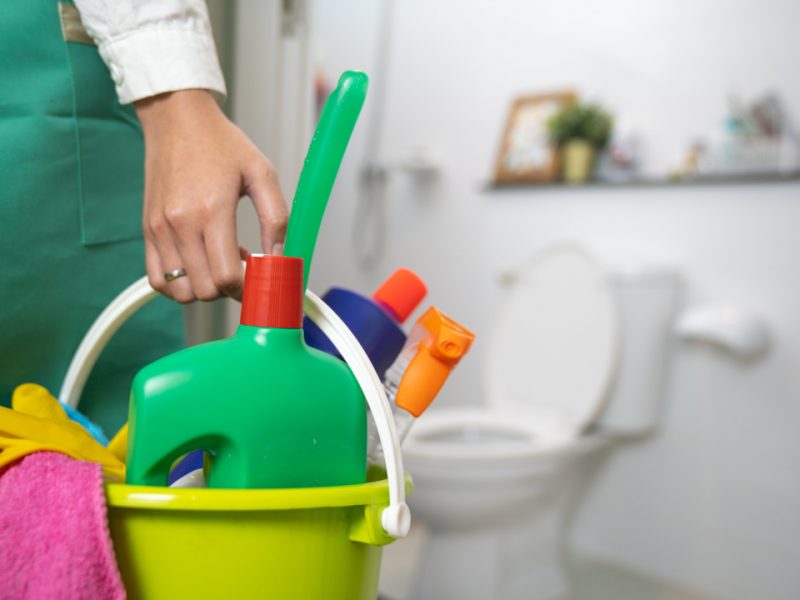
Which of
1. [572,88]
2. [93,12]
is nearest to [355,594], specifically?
[93,12]

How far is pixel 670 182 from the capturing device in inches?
66.1

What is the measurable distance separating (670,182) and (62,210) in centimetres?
138

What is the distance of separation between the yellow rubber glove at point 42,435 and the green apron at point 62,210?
10 centimetres

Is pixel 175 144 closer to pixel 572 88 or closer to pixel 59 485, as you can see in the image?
pixel 59 485

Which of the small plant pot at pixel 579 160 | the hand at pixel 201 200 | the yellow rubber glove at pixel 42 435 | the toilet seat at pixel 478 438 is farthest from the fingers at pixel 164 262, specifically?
the small plant pot at pixel 579 160

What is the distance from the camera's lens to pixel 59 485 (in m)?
0.37

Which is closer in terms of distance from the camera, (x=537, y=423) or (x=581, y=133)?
(x=537, y=423)

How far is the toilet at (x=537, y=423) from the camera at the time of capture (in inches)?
56.7

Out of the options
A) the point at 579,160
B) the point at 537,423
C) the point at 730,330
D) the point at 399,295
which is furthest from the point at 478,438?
the point at 399,295

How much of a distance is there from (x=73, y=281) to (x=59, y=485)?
30cm

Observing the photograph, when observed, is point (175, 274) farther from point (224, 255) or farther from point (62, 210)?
point (62, 210)

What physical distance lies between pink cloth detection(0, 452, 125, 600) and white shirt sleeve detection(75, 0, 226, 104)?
0.99ft

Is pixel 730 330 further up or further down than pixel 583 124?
further down

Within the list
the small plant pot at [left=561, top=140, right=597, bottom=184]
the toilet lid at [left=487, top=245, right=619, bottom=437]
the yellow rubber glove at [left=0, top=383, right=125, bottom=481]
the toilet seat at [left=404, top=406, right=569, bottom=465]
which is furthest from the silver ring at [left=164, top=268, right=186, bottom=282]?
the small plant pot at [left=561, top=140, right=597, bottom=184]
